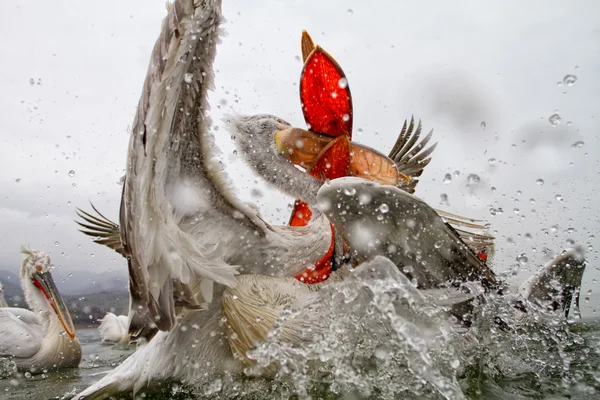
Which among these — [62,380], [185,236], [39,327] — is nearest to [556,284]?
[185,236]

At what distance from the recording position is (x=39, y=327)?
14.8ft

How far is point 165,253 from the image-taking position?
70.7 inches

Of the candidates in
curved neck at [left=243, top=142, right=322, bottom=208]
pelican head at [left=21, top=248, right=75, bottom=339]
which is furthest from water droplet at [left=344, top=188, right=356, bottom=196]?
pelican head at [left=21, top=248, right=75, bottom=339]

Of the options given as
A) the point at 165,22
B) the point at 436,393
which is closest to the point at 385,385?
the point at 436,393

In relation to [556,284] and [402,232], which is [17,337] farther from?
[556,284]

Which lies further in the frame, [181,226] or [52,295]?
[52,295]

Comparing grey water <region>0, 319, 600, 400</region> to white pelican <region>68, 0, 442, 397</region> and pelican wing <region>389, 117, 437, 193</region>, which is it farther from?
pelican wing <region>389, 117, 437, 193</region>

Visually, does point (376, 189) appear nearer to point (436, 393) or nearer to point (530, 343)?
point (436, 393)

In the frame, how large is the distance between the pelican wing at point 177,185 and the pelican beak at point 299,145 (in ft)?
2.87

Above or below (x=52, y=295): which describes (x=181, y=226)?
above

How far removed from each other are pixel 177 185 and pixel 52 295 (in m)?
3.85

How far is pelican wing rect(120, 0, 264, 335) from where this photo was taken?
63.1 inches

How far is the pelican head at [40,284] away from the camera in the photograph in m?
4.75

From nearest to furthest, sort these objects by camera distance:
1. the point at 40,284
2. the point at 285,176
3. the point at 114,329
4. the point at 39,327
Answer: the point at 285,176 < the point at 39,327 < the point at 40,284 < the point at 114,329
